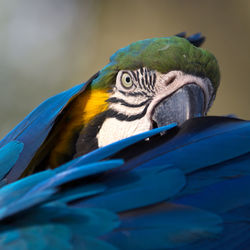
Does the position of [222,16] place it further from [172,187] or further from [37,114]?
[172,187]

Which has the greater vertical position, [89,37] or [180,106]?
[89,37]

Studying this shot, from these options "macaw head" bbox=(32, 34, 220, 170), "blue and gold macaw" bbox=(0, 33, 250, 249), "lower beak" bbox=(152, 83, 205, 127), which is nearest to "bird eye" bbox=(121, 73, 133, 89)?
"macaw head" bbox=(32, 34, 220, 170)

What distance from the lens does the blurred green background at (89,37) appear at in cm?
321

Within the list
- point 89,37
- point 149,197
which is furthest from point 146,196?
point 89,37

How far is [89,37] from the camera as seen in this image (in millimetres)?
4074

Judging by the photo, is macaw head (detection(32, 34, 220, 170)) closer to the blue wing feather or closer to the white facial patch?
the white facial patch

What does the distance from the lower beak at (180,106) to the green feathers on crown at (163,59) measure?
0.06 meters

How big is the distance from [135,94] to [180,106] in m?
0.16

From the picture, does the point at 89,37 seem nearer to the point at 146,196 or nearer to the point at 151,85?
the point at 151,85

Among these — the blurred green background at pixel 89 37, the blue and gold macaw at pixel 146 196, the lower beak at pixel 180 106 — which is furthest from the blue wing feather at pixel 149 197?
the blurred green background at pixel 89 37

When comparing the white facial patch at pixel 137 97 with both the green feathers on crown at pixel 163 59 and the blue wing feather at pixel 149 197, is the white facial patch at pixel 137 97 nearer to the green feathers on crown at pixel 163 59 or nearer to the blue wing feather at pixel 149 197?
the green feathers on crown at pixel 163 59

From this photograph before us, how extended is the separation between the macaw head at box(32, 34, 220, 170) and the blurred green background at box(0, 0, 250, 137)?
213 centimetres

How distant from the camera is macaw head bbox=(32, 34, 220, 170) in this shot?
1.17 m

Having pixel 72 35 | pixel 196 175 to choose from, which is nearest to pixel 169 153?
pixel 196 175
